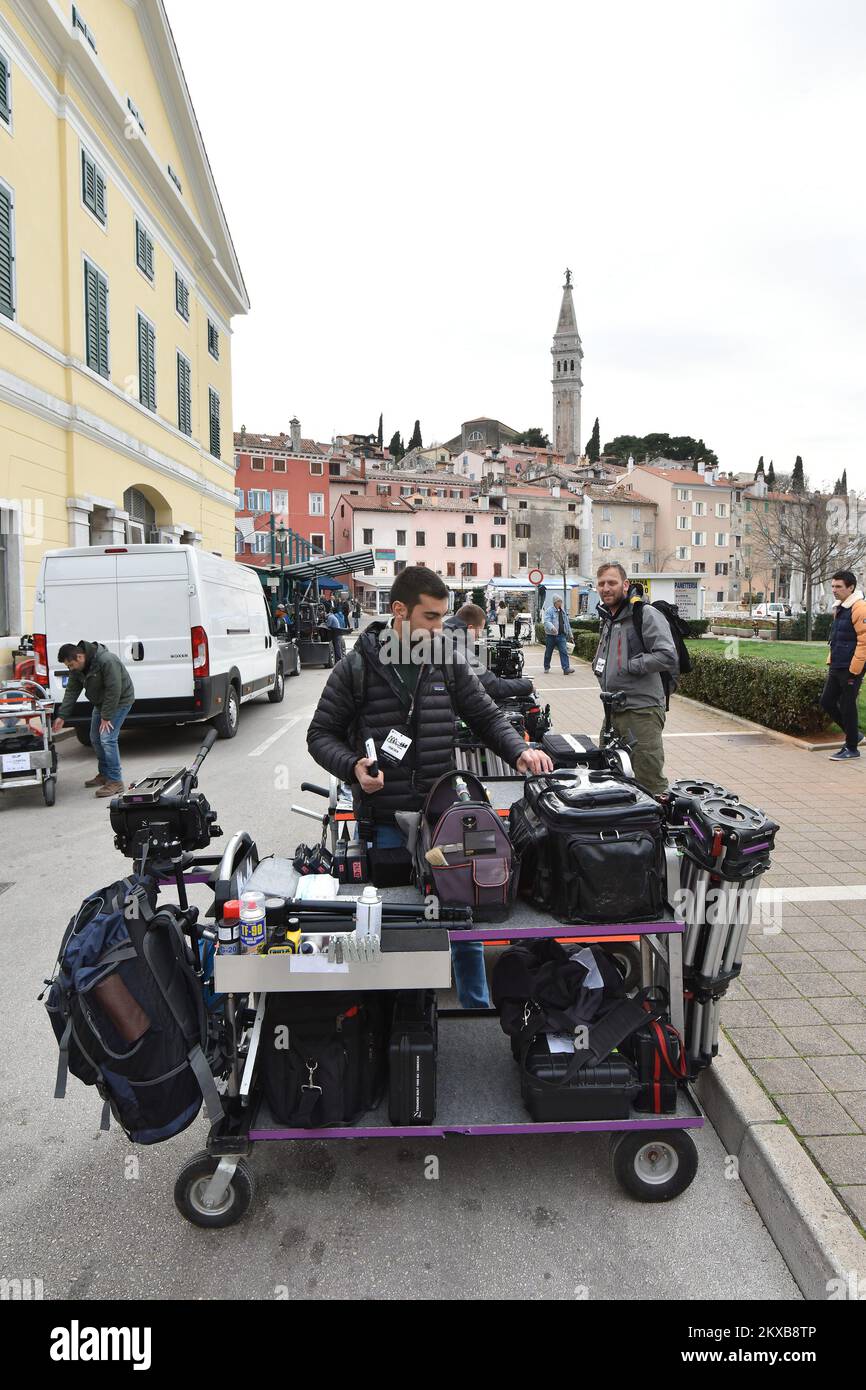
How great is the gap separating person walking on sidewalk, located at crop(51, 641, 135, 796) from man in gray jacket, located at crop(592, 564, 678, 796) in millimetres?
5450

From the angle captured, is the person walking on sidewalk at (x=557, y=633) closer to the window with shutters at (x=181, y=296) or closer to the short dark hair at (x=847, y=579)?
the short dark hair at (x=847, y=579)

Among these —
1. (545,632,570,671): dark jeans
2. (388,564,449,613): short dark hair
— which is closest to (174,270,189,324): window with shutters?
(545,632,570,671): dark jeans

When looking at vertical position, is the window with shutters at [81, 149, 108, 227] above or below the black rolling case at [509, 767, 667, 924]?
above

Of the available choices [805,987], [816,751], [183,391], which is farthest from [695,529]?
[805,987]

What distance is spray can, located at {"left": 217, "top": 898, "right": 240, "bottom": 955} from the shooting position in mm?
2557

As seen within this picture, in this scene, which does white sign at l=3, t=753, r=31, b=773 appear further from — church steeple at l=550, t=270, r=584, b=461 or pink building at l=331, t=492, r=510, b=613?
church steeple at l=550, t=270, r=584, b=461

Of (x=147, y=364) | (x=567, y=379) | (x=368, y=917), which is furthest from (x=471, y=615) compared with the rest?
(x=567, y=379)

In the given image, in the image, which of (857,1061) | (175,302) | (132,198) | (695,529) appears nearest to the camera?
(857,1061)

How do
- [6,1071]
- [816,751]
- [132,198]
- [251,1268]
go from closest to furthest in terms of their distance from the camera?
[251,1268] → [6,1071] → [816,751] → [132,198]

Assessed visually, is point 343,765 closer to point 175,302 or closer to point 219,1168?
point 219,1168

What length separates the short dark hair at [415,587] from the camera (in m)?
3.39

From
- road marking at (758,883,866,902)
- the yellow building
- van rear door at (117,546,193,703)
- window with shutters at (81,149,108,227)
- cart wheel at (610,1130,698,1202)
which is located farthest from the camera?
window with shutters at (81,149,108,227)

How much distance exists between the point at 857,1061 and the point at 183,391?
88.3 feet

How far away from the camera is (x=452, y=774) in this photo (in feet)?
9.94
